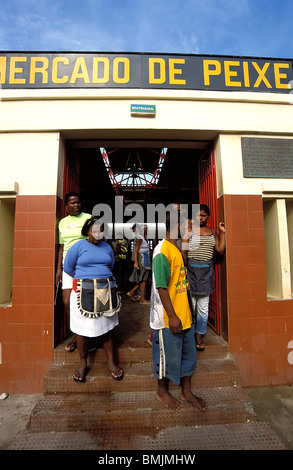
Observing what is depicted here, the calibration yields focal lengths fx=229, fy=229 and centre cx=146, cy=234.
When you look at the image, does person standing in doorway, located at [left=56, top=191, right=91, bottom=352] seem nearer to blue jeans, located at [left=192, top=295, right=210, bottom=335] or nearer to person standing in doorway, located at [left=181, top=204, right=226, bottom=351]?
person standing in doorway, located at [left=181, top=204, right=226, bottom=351]

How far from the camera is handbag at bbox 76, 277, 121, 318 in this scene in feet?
7.82

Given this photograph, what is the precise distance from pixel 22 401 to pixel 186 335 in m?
2.19

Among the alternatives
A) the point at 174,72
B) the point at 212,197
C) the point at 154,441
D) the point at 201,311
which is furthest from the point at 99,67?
the point at 154,441

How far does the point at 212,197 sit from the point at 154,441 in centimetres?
298

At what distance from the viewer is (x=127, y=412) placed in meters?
2.27

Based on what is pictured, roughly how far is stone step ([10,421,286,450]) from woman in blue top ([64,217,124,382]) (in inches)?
23.1

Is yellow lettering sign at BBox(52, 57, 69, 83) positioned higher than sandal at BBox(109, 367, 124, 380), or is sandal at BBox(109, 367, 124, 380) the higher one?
yellow lettering sign at BBox(52, 57, 69, 83)

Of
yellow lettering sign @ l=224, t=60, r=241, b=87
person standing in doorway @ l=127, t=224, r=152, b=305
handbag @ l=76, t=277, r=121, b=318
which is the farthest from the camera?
person standing in doorway @ l=127, t=224, r=152, b=305

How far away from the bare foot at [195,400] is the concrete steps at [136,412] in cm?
5

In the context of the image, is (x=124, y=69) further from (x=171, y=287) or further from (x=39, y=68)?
(x=171, y=287)

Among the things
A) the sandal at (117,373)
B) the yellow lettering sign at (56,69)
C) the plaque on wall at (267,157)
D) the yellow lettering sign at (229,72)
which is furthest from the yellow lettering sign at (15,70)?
the sandal at (117,373)

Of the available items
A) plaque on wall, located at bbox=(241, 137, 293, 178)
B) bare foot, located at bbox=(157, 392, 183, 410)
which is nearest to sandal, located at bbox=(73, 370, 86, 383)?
bare foot, located at bbox=(157, 392, 183, 410)

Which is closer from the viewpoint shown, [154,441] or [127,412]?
[154,441]
